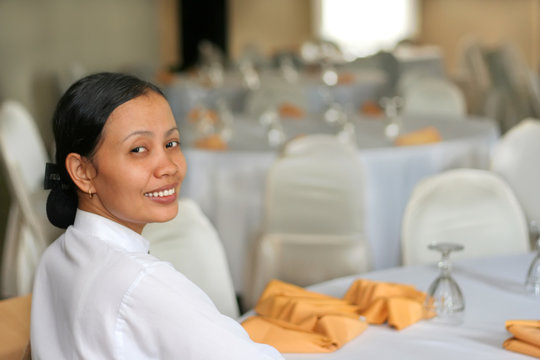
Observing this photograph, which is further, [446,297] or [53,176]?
[446,297]

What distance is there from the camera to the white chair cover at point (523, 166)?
3475 mm

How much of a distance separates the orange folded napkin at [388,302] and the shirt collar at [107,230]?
26.7 inches

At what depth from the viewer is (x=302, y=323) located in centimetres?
175

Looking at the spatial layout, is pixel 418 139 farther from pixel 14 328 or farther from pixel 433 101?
pixel 14 328

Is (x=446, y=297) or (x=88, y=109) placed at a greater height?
(x=88, y=109)

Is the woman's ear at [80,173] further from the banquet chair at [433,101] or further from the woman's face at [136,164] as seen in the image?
the banquet chair at [433,101]

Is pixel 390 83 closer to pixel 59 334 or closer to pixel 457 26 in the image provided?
pixel 457 26

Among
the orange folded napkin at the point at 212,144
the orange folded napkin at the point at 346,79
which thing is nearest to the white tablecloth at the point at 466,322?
the orange folded napkin at the point at 212,144

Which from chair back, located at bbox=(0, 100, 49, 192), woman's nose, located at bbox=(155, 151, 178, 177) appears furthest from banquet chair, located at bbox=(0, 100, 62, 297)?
woman's nose, located at bbox=(155, 151, 178, 177)

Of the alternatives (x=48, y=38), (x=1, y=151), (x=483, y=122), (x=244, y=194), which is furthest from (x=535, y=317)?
(x=48, y=38)

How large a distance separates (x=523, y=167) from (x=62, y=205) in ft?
8.44

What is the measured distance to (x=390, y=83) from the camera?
1137 centimetres

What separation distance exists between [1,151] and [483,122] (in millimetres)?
3028

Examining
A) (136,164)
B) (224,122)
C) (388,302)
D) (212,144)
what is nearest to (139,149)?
(136,164)
